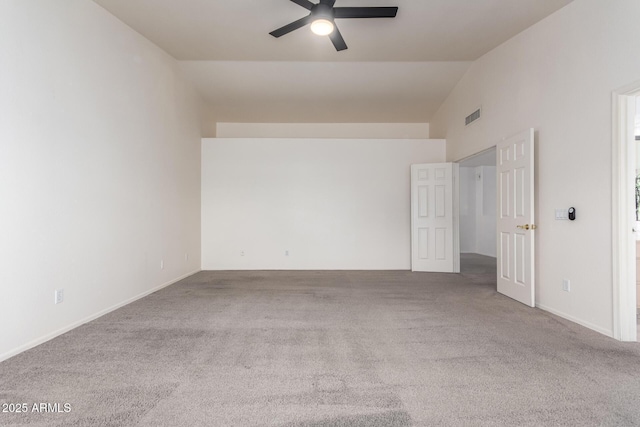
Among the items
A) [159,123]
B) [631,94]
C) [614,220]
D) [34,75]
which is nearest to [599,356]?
[614,220]

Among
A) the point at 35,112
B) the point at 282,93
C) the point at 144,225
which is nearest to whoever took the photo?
the point at 35,112

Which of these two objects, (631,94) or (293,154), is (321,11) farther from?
(293,154)

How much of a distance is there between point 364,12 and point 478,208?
25.2ft

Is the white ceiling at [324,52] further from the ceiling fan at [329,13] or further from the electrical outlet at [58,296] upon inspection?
the electrical outlet at [58,296]

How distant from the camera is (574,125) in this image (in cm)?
303

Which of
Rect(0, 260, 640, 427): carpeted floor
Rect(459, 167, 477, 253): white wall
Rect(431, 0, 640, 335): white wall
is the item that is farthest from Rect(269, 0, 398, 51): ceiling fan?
Rect(459, 167, 477, 253): white wall

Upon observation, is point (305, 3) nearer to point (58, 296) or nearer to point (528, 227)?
point (528, 227)

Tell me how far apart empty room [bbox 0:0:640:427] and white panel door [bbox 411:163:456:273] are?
0.04 m

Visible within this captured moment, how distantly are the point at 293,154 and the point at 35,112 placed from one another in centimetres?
414

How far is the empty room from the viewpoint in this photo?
187cm

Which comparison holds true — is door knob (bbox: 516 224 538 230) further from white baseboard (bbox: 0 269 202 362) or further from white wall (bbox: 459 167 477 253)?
white wall (bbox: 459 167 477 253)

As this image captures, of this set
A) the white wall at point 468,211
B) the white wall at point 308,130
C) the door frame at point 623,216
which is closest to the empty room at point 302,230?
the door frame at point 623,216

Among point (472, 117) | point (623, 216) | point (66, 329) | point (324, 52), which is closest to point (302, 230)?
point (324, 52)

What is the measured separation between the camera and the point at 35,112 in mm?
2500
